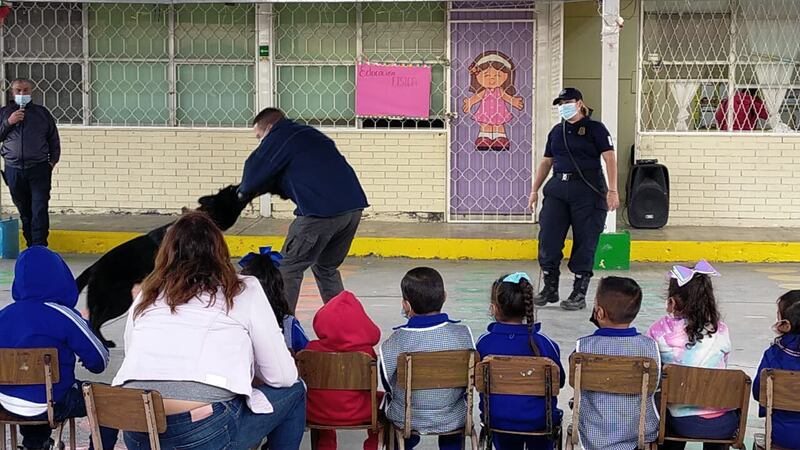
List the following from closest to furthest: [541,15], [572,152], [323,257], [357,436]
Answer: [357,436] → [323,257] → [572,152] → [541,15]

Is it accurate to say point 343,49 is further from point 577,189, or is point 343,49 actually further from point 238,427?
point 238,427

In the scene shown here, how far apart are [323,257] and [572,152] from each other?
2.01 m

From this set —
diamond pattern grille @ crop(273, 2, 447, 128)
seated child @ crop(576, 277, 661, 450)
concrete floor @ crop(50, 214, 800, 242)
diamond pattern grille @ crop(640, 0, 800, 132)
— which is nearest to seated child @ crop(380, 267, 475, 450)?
seated child @ crop(576, 277, 661, 450)

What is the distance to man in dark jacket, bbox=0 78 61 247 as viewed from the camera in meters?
9.21

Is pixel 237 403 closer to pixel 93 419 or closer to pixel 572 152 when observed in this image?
pixel 93 419

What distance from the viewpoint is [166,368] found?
353 cm

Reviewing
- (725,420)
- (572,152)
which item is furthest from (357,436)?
(572,152)

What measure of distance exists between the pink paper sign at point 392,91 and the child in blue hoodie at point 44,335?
6.85 metres

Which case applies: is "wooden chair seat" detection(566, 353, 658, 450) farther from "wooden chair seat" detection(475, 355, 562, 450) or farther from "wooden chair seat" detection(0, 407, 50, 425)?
"wooden chair seat" detection(0, 407, 50, 425)

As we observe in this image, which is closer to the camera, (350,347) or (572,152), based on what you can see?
(350,347)

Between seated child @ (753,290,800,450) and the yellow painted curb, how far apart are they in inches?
225

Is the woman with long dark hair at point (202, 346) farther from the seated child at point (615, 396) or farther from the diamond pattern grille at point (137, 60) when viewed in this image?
the diamond pattern grille at point (137, 60)

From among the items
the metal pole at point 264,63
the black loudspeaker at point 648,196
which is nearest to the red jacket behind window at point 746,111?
the black loudspeaker at point 648,196

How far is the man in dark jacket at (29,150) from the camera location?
363 inches
